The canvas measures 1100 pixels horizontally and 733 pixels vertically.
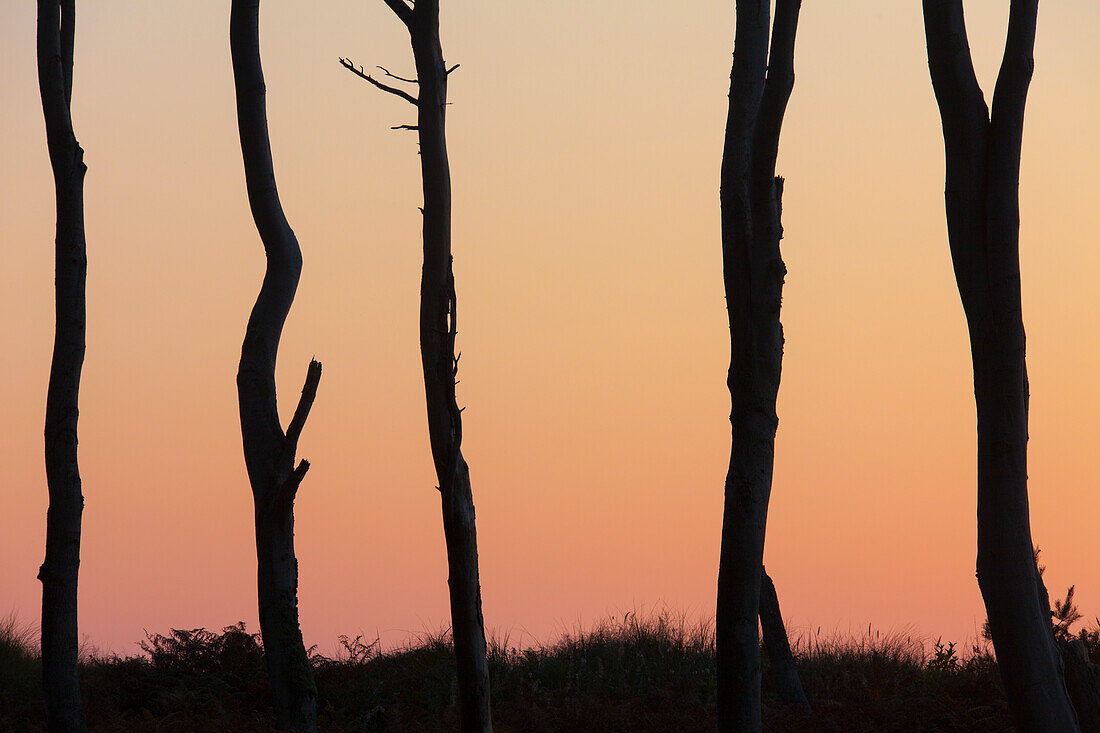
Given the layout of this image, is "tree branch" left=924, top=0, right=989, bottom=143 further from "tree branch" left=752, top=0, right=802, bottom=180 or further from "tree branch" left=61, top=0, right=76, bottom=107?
"tree branch" left=61, top=0, right=76, bottom=107

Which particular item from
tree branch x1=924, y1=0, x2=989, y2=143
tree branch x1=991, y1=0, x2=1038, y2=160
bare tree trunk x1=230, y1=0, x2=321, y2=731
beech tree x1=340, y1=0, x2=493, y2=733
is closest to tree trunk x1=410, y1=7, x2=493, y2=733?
beech tree x1=340, y1=0, x2=493, y2=733

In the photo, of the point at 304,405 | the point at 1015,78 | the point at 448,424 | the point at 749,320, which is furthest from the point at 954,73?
the point at 304,405

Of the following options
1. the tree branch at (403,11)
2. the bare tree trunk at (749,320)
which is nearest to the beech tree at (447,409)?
the tree branch at (403,11)

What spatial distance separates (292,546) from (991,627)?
6759 millimetres

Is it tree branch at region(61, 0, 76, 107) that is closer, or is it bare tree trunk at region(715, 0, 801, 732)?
bare tree trunk at region(715, 0, 801, 732)

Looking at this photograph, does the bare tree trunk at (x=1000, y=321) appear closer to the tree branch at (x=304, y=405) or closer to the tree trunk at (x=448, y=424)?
the tree trunk at (x=448, y=424)

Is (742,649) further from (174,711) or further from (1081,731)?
(174,711)

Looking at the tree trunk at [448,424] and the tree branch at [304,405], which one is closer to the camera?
the tree trunk at [448,424]

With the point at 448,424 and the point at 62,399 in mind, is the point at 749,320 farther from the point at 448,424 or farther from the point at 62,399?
the point at 62,399

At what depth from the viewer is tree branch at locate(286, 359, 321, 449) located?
36.6 feet

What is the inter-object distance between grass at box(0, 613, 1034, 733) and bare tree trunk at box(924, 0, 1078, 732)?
3.67m

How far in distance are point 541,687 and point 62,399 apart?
7.20m

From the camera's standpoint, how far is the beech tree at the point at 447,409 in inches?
352

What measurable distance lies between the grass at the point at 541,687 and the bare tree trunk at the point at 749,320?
3255 millimetres
